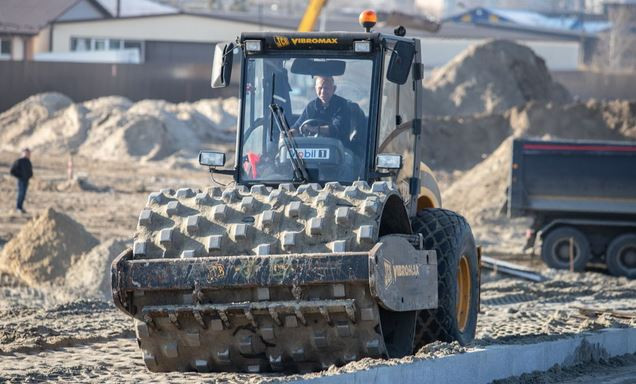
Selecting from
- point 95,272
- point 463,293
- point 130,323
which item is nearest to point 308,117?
point 463,293

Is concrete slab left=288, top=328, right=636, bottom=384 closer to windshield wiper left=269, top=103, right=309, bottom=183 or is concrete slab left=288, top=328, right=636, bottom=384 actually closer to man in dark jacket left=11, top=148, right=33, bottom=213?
windshield wiper left=269, top=103, right=309, bottom=183

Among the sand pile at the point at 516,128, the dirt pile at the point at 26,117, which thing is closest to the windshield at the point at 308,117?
the sand pile at the point at 516,128

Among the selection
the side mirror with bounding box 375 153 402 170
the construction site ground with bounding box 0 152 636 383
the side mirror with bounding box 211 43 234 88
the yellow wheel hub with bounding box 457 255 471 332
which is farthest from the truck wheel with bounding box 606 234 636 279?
the side mirror with bounding box 211 43 234 88

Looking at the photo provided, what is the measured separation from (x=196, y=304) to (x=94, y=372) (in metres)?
1.60

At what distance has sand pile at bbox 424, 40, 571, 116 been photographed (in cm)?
4347

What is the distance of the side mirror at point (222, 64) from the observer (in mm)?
9641

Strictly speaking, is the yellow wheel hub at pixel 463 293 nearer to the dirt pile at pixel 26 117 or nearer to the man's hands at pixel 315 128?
the man's hands at pixel 315 128

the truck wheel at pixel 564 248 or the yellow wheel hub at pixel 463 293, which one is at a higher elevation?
the yellow wheel hub at pixel 463 293

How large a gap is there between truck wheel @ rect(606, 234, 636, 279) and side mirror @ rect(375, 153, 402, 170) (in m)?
12.3

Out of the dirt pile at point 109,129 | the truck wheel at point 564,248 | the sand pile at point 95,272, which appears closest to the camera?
the sand pile at point 95,272

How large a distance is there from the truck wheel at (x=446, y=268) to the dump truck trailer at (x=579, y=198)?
1069 centimetres

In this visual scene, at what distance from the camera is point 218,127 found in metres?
41.2

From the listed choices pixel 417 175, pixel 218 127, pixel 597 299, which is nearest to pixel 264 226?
pixel 417 175

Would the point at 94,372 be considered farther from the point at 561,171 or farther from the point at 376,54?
the point at 561,171
